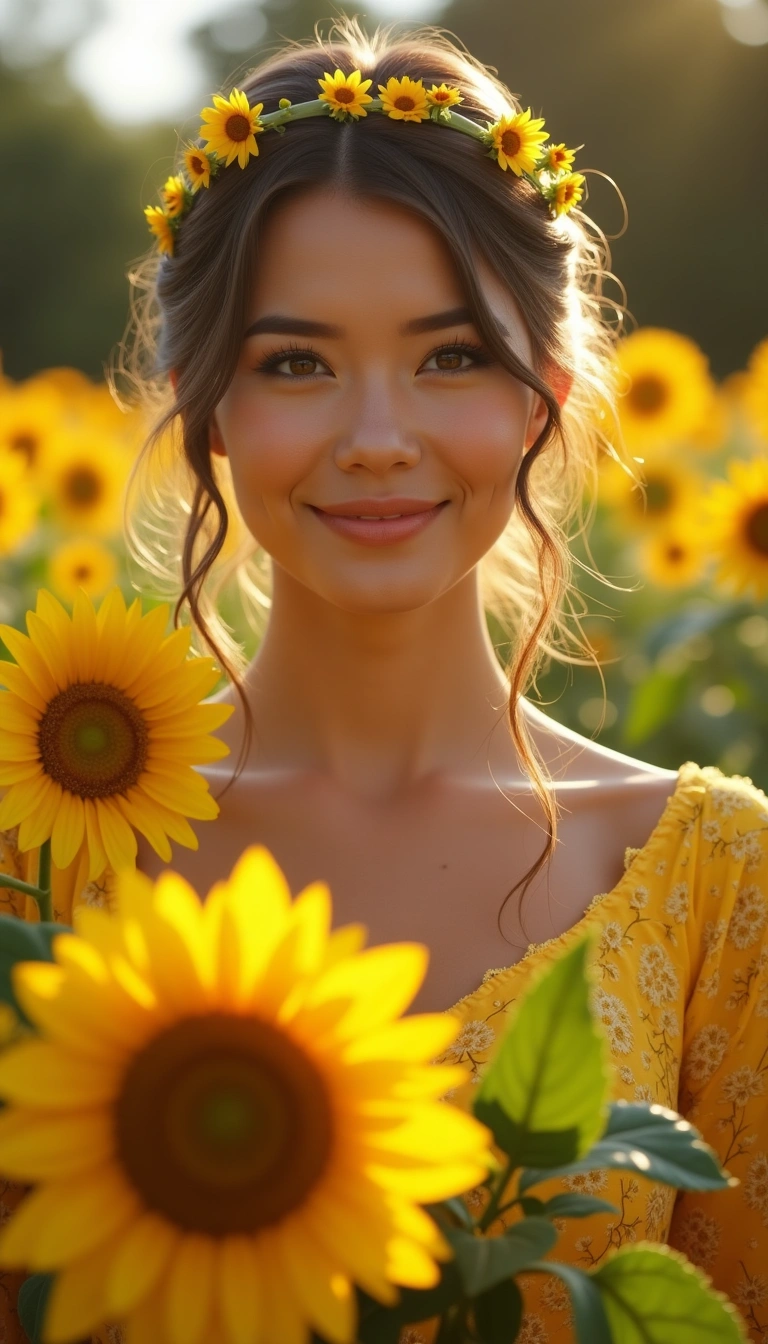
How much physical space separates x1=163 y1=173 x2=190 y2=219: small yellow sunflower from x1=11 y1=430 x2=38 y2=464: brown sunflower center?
232 centimetres

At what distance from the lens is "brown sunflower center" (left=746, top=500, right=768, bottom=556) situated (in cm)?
309

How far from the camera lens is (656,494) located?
4.37m

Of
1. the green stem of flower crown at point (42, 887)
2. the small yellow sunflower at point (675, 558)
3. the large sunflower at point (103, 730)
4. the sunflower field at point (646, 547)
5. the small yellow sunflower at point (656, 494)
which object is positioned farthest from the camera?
the small yellow sunflower at point (656, 494)

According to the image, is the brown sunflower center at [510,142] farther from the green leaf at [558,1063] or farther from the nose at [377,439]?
the green leaf at [558,1063]

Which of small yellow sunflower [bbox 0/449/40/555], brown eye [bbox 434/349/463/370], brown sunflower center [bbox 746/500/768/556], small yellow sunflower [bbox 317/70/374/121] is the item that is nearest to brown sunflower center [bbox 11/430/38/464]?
small yellow sunflower [bbox 0/449/40/555]

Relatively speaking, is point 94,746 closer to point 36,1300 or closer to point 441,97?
point 36,1300

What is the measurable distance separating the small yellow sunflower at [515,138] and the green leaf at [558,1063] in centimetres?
125

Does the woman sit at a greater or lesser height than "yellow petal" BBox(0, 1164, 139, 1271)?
greater

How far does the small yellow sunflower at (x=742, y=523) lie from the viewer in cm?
309

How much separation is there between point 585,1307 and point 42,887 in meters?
0.40

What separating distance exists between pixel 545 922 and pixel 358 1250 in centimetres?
116

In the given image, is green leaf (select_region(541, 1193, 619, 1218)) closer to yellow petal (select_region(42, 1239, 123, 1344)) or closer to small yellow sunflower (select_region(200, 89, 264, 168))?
yellow petal (select_region(42, 1239, 123, 1344))

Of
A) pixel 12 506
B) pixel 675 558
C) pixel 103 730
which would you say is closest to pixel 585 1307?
pixel 103 730

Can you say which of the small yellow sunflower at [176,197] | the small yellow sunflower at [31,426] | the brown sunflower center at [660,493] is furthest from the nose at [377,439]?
the brown sunflower center at [660,493]
